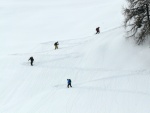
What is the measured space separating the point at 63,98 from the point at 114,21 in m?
20.3

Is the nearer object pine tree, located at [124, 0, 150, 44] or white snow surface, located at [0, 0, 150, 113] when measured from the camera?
Answer: white snow surface, located at [0, 0, 150, 113]

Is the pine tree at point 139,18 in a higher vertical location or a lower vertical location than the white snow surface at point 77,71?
higher

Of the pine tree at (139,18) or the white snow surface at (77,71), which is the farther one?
the pine tree at (139,18)

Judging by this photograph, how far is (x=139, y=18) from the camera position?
37.0 metres

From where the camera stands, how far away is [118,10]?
179ft

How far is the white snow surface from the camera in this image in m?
33.4

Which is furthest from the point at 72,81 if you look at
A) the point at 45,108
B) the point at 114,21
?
the point at 114,21

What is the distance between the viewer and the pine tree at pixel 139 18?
1441 inches

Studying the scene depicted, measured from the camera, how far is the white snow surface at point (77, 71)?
3338cm

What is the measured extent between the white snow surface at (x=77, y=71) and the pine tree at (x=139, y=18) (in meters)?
1.41

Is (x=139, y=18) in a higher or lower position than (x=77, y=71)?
higher

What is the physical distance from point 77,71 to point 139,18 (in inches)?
366

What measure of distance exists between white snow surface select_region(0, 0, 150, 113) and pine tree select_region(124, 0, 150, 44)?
1406 mm

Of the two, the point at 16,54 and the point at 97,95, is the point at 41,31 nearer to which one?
the point at 16,54
